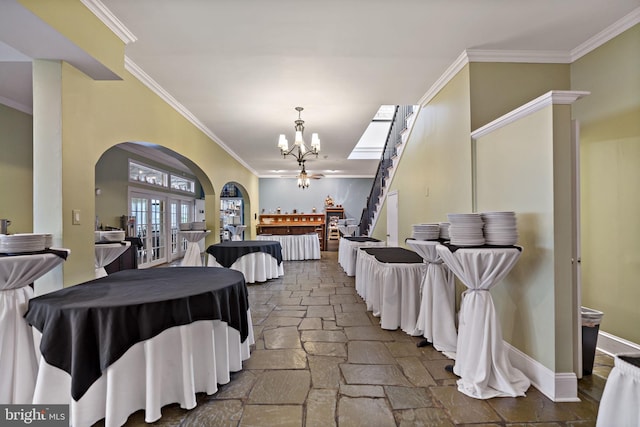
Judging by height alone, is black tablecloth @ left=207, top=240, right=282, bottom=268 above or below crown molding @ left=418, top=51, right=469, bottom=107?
below

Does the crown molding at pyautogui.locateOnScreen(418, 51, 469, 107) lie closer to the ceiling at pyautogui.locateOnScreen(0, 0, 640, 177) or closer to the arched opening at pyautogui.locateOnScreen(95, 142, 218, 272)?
the ceiling at pyautogui.locateOnScreen(0, 0, 640, 177)

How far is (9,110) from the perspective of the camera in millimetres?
4043

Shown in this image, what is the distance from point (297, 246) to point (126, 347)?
23.6 feet

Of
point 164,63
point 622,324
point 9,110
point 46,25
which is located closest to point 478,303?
point 622,324

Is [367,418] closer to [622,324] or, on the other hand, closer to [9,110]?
[622,324]

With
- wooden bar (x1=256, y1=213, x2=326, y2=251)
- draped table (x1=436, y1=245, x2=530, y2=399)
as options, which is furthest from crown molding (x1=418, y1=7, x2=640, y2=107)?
wooden bar (x1=256, y1=213, x2=326, y2=251)

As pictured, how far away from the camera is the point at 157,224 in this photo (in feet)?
27.4

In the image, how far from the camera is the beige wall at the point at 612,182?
8.59 feet

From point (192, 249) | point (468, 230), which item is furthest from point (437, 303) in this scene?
point (192, 249)

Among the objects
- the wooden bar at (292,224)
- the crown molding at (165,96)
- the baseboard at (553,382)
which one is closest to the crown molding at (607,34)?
the baseboard at (553,382)

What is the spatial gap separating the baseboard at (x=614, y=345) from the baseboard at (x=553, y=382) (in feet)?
3.34

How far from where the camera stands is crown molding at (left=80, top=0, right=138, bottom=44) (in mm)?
2354

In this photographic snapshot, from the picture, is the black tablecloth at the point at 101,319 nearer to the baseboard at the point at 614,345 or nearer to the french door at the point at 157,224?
the baseboard at the point at 614,345

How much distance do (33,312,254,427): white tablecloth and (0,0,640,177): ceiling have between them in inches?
91.6
